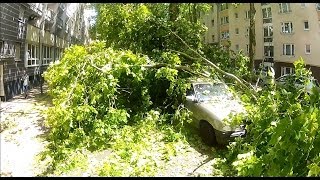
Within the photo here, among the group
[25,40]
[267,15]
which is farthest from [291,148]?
[267,15]

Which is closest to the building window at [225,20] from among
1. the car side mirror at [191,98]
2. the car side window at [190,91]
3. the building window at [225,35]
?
the building window at [225,35]

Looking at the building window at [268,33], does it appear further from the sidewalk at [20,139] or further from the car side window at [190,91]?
the sidewalk at [20,139]

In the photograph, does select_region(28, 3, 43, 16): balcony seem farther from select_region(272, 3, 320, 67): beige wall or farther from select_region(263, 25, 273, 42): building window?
select_region(263, 25, 273, 42): building window

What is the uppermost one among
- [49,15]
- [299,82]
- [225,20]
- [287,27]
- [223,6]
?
[223,6]

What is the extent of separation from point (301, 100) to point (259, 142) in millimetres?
1171

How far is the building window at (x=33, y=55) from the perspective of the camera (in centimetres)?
1795

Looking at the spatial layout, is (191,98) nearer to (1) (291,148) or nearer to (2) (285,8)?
(1) (291,148)

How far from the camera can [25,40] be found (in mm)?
16500

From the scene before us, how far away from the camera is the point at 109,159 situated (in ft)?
22.7

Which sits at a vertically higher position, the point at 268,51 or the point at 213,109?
the point at 268,51

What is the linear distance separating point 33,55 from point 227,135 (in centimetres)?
1503

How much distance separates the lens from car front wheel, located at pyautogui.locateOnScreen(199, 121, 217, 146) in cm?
789

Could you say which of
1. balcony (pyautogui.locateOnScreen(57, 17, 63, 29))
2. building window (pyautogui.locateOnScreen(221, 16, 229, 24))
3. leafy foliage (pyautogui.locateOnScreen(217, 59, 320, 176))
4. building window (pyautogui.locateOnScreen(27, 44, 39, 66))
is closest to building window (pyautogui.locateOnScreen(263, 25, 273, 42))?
building window (pyautogui.locateOnScreen(221, 16, 229, 24))

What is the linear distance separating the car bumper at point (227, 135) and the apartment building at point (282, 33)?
1388cm
